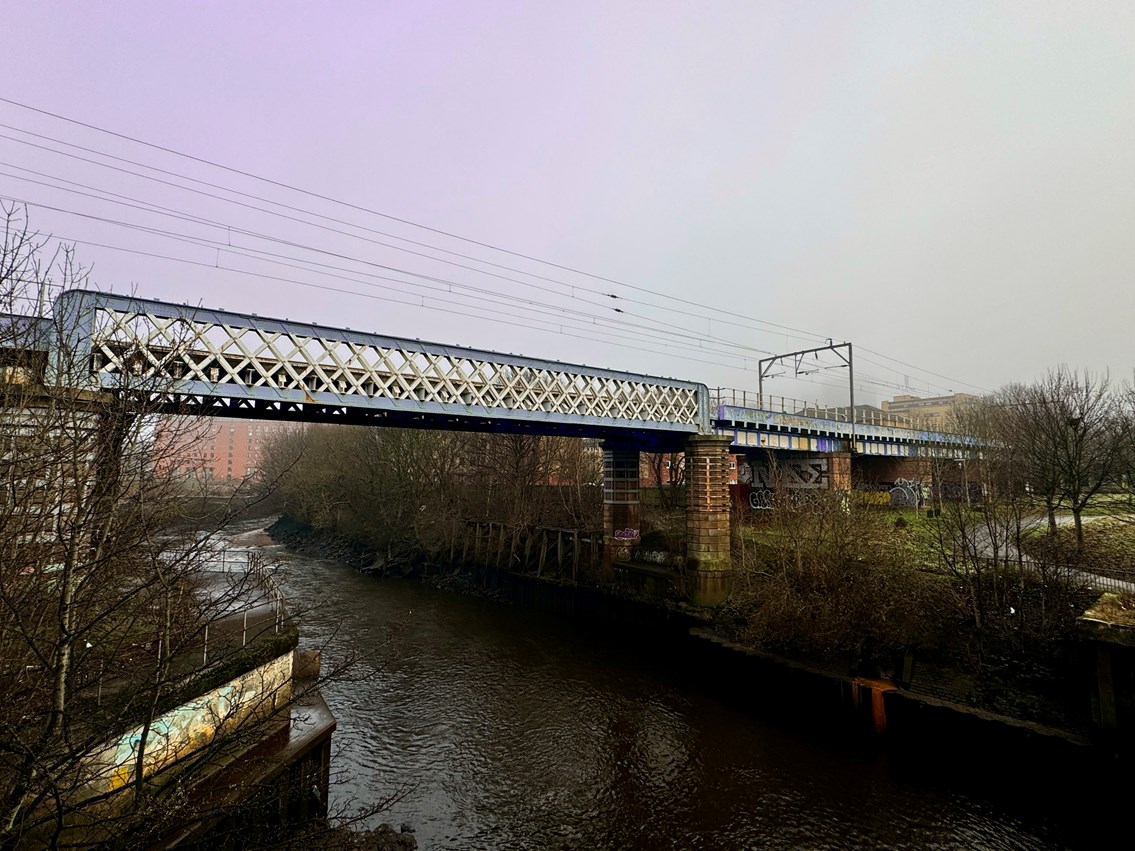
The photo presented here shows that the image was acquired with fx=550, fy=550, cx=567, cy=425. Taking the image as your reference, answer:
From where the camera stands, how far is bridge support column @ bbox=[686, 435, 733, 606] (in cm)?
2170

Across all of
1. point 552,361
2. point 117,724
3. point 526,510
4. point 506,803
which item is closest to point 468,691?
point 506,803

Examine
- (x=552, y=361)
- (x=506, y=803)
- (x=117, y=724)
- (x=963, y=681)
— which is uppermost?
(x=552, y=361)

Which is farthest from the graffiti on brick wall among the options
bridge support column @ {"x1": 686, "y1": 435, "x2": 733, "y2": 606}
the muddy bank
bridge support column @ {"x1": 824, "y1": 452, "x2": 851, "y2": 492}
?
the muddy bank

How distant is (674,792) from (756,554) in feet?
37.6

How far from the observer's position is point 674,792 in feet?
35.4

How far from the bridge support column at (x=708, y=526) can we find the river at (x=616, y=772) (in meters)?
4.78

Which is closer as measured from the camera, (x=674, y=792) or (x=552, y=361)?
(x=674, y=792)

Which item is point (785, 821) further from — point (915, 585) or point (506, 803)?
point (915, 585)

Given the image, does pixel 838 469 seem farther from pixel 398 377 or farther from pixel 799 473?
pixel 398 377

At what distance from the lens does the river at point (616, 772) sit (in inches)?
377

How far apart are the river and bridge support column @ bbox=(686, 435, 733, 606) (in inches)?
188

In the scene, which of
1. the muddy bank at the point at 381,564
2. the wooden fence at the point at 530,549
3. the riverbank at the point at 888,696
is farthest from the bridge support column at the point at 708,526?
the muddy bank at the point at 381,564

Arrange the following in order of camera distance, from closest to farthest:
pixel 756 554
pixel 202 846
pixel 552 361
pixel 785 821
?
1. pixel 202 846
2. pixel 785 821
3. pixel 552 361
4. pixel 756 554

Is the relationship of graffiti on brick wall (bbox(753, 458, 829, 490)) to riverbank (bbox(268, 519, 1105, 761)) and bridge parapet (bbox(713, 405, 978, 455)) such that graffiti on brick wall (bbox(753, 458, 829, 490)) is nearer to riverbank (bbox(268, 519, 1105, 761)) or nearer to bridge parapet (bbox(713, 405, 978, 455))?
bridge parapet (bbox(713, 405, 978, 455))
